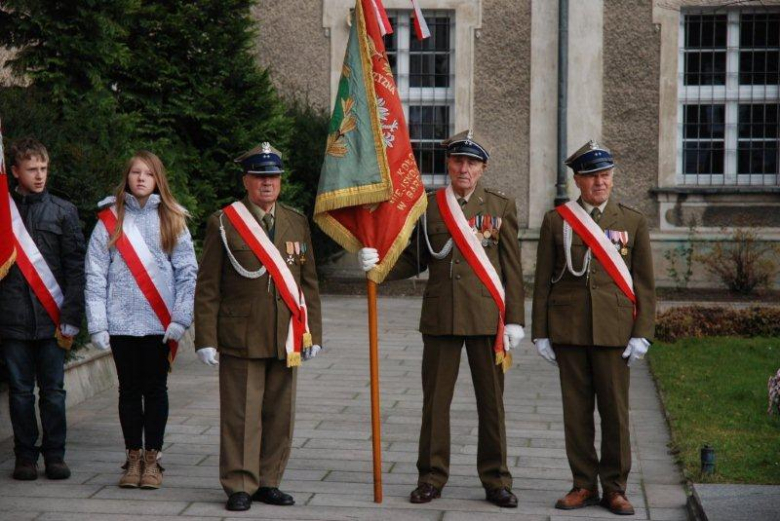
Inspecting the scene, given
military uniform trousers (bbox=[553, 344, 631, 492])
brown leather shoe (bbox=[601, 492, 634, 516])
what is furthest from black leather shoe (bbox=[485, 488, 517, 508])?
brown leather shoe (bbox=[601, 492, 634, 516])

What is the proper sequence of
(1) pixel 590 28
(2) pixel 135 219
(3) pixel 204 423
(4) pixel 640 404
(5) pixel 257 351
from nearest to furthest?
(5) pixel 257 351 < (2) pixel 135 219 < (3) pixel 204 423 < (4) pixel 640 404 < (1) pixel 590 28

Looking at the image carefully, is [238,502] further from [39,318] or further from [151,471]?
[39,318]

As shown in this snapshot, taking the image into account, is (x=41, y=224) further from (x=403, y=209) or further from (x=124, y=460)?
(x=403, y=209)

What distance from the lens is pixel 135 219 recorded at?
700 centimetres

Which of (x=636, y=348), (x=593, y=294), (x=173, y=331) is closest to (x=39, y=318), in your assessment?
(x=173, y=331)

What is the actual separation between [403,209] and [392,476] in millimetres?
1590

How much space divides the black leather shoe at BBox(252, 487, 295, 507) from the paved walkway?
0.06 meters

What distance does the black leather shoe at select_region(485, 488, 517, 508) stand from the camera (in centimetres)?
652

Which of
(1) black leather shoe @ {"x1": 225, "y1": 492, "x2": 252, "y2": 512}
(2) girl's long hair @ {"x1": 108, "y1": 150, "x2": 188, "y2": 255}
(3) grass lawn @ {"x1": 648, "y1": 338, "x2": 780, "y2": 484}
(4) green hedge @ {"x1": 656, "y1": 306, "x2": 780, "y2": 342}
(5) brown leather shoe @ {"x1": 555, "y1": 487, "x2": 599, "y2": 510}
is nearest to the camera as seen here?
(1) black leather shoe @ {"x1": 225, "y1": 492, "x2": 252, "y2": 512}

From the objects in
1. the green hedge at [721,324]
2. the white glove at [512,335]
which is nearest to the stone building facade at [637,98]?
the green hedge at [721,324]

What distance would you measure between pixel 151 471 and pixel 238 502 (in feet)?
2.39

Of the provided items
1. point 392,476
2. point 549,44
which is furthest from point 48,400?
point 549,44

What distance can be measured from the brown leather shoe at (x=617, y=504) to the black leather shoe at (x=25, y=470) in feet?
10.2

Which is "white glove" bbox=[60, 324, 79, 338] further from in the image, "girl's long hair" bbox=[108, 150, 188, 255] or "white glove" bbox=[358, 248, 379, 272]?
"white glove" bbox=[358, 248, 379, 272]
